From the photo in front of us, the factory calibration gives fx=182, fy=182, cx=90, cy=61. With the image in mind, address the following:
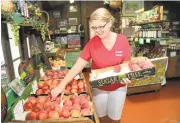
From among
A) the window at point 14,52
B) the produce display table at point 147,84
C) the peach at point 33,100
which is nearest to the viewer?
the peach at point 33,100

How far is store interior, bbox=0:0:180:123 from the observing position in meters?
1.82

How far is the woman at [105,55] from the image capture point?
167 cm

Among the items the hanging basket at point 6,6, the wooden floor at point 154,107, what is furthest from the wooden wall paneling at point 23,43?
the wooden floor at point 154,107

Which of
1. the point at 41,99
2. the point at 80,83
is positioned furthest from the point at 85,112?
the point at 80,83

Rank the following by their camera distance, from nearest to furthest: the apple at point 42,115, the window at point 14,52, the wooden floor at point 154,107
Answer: the apple at point 42,115, the window at point 14,52, the wooden floor at point 154,107

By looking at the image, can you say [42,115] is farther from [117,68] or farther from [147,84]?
[147,84]

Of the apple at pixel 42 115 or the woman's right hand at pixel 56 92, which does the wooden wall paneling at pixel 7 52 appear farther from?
the apple at pixel 42 115

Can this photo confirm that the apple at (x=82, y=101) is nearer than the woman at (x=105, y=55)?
No

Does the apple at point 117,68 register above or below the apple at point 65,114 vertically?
above

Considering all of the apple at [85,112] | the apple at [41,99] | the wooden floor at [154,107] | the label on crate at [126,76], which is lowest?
the wooden floor at [154,107]

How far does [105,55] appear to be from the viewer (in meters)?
1.83

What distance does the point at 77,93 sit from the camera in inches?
81.4

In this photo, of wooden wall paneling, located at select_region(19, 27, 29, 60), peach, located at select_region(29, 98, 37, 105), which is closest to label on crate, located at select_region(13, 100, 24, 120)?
peach, located at select_region(29, 98, 37, 105)

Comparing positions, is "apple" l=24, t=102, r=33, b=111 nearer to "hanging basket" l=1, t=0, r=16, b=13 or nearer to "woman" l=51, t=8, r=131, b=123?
"woman" l=51, t=8, r=131, b=123
